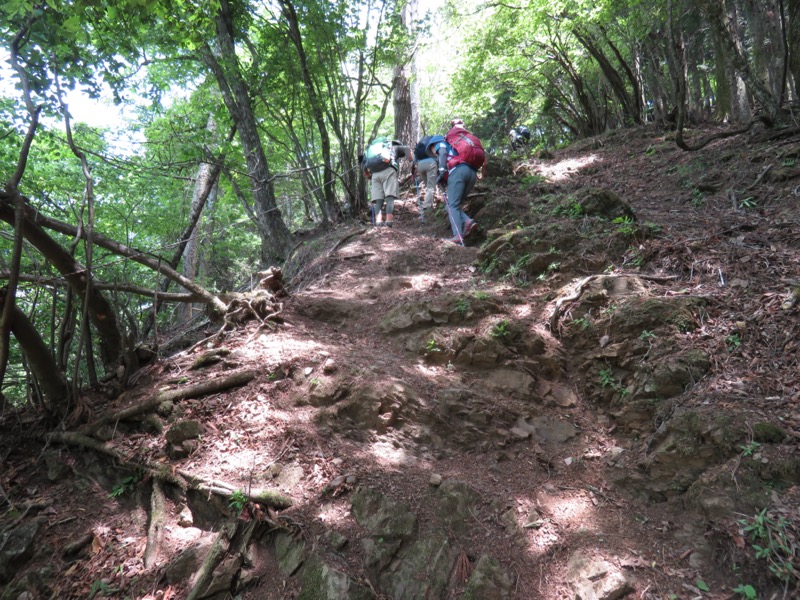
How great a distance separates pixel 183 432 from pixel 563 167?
996 centimetres

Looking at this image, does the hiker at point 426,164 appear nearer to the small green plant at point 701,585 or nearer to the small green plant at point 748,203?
the small green plant at point 748,203

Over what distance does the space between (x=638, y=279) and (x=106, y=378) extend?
5.71 meters

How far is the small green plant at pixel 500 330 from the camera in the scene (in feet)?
14.8

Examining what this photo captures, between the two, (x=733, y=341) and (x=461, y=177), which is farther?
(x=461, y=177)

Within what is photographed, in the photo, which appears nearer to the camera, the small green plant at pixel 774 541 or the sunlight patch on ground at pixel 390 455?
the small green plant at pixel 774 541

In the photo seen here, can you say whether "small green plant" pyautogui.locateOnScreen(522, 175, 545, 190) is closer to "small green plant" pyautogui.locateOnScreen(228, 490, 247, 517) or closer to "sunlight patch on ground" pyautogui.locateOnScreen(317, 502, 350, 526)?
"sunlight patch on ground" pyautogui.locateOnScreen(317, 502, 350, 526)

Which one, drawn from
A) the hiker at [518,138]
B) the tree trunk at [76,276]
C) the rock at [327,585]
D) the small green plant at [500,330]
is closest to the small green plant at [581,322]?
the small green plant at [500,330]

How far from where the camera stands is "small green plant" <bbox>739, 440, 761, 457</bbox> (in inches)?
106

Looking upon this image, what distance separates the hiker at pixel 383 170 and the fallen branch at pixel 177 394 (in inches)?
205

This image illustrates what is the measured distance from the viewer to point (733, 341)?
3.50m

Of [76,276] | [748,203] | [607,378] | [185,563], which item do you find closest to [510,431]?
[607,378]

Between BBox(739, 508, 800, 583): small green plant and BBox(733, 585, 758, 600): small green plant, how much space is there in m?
0.14

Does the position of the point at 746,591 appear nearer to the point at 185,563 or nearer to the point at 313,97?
the point at 185,563

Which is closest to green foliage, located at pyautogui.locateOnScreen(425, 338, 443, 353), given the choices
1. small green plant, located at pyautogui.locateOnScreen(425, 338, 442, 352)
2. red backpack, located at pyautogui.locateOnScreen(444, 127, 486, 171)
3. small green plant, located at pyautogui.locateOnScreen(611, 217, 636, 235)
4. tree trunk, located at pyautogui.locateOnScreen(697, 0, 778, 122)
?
small green plant, located at pyautogui.locateOnScreen(425, 338, 442, 352)
